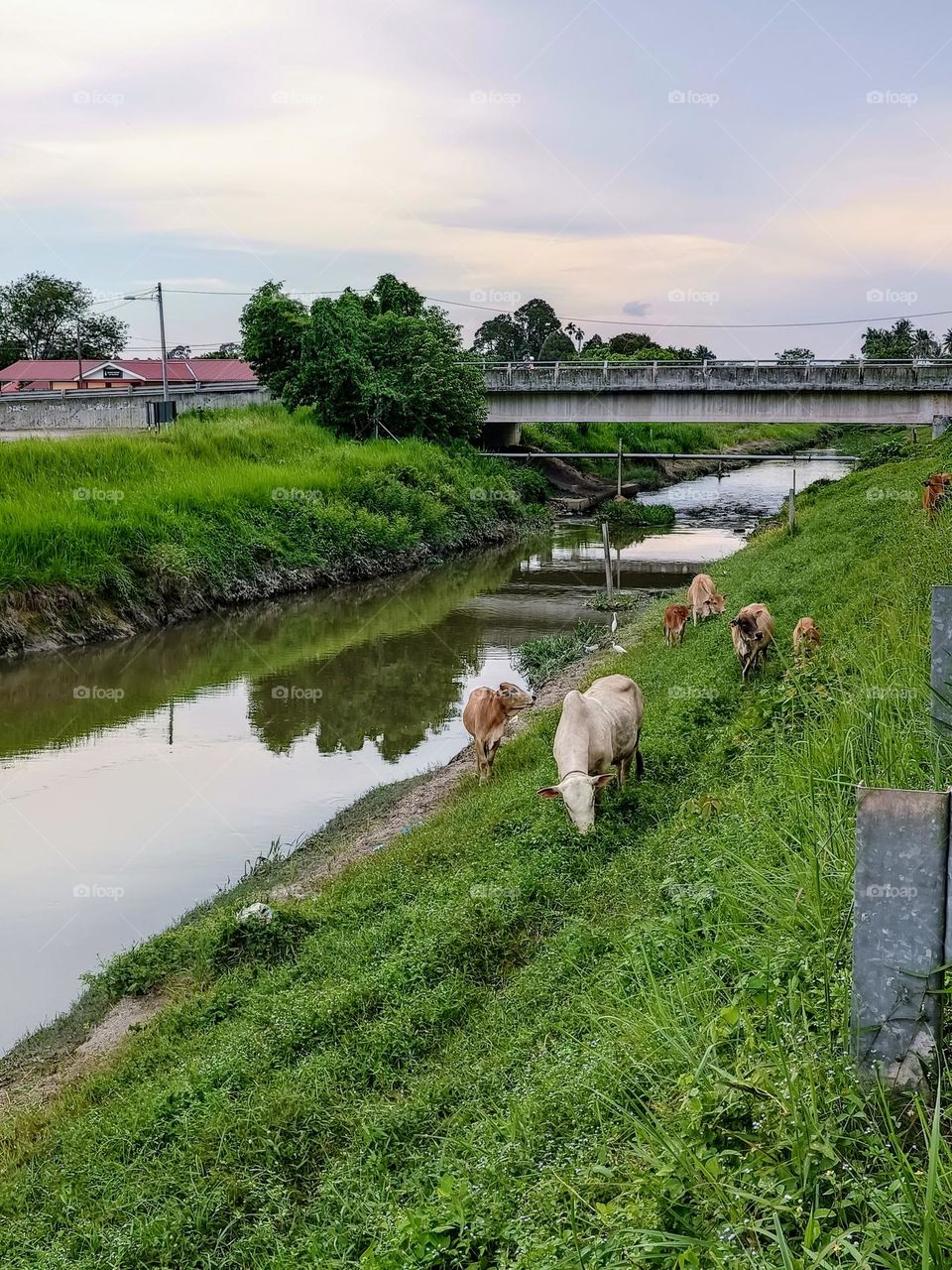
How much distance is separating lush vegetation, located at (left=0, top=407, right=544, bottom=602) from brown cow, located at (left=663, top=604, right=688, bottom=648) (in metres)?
12.5

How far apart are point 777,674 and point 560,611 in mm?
15192

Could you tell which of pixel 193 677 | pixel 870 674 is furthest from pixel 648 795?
pixel 193 677

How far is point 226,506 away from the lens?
2855 centimetres

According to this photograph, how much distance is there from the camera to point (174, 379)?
75812 mm

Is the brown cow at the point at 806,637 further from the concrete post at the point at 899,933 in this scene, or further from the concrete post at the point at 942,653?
the concrete post at the point at 899,933

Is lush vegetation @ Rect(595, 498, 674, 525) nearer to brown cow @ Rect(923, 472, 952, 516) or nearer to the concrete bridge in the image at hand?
the concrete bridge

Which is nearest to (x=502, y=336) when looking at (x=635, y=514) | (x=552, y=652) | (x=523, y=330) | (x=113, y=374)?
(x=523, y=330)


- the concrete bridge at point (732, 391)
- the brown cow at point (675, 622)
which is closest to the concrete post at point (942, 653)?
the brown cow at point (675, 622)

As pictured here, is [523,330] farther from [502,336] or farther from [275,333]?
[275,333]

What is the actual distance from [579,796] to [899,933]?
518 cm

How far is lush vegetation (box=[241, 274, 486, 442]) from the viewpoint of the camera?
1571 inches

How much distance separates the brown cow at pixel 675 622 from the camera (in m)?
17.1

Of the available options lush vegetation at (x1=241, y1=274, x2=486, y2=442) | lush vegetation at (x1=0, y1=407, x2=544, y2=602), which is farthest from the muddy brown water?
lush vegetation at (x1=241, y1=274, x2=486, y2=442)

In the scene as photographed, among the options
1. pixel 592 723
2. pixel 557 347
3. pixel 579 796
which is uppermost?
pixel 557 347
